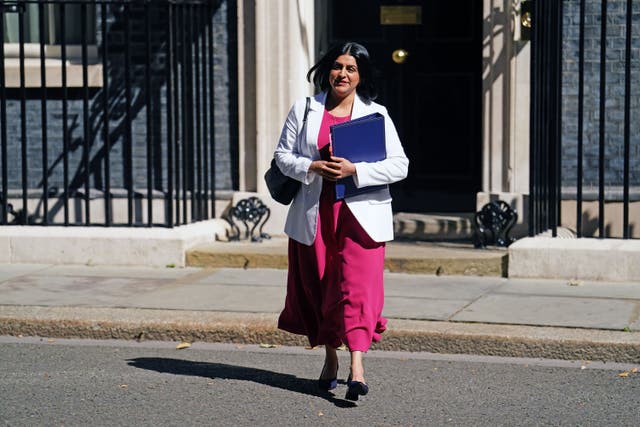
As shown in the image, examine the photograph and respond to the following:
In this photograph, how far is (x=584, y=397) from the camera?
243 inches

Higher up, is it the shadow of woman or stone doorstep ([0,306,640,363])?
stone doorstep ([0,306,640,363])

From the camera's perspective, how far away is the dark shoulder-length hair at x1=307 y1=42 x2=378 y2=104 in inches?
242

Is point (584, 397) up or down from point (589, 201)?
down

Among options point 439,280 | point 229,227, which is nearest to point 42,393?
point 439,280

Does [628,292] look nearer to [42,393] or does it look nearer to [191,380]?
[191,380]

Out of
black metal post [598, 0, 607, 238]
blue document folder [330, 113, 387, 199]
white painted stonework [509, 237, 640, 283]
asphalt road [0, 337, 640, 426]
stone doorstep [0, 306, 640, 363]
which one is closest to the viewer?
asphalt road [0, 337, 640, 426]

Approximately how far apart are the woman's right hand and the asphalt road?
1104mm

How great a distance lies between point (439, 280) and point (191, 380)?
2979 mm

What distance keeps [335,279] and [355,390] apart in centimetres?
55

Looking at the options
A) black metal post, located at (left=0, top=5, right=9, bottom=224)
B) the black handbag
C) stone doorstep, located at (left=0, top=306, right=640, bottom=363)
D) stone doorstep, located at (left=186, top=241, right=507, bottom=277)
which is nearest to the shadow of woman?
stone doorstep, located at (left=0, top=306, right=640, bottom=363)

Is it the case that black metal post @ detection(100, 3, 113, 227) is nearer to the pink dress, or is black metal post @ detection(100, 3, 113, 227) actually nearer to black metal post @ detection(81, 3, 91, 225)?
black metal post @ detection(81, 3, 91, 225)

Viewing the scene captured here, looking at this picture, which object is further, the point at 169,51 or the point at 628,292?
the point at 169,51

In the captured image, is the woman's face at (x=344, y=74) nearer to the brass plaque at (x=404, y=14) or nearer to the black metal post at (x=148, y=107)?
the black metal post at (x=148, y=107)

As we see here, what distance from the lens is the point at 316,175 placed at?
20.1 feet
